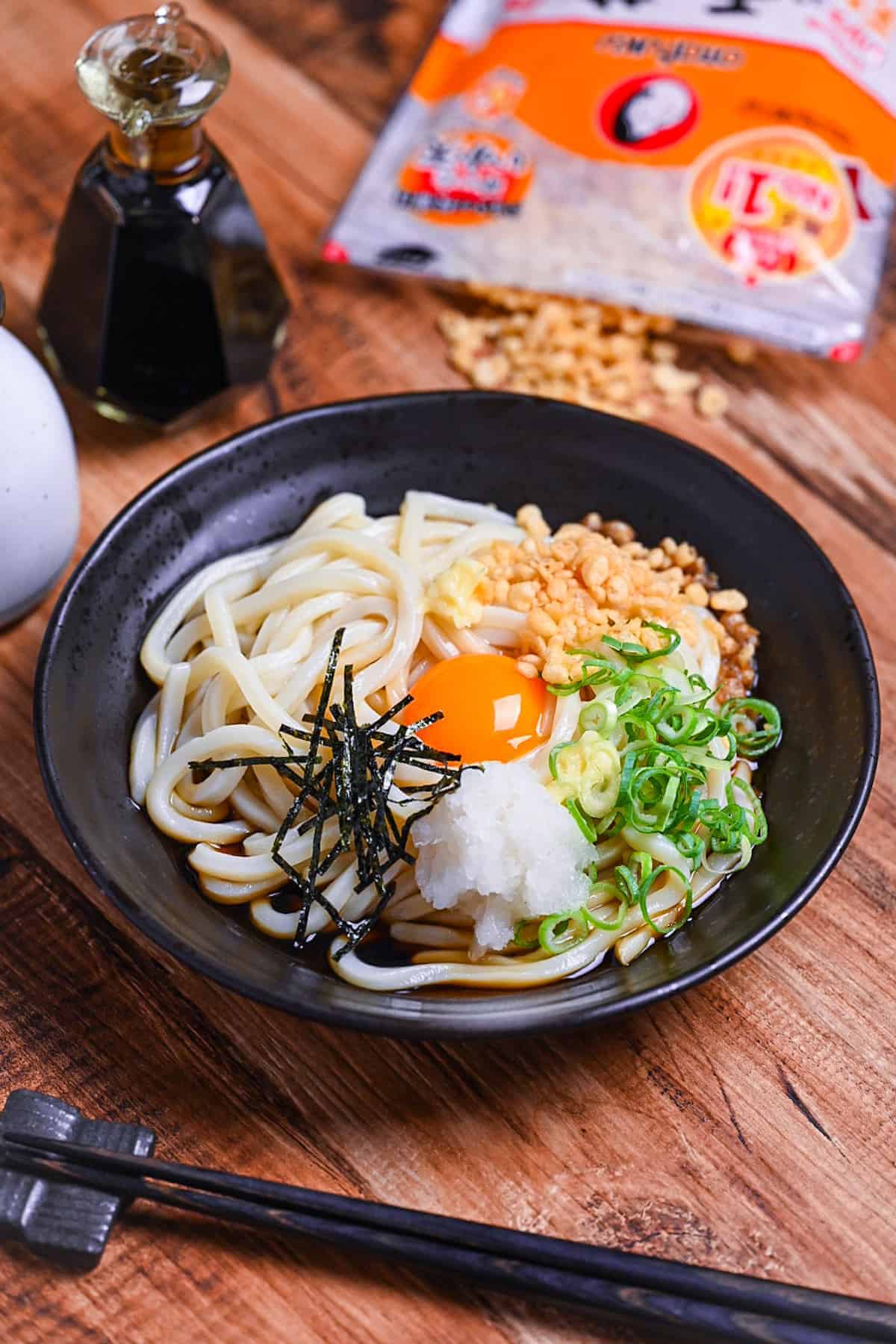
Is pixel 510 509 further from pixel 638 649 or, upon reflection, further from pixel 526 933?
pixel 526 933

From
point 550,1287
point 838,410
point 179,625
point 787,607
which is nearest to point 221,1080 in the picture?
point 550,1287

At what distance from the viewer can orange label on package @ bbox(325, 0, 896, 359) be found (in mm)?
3752

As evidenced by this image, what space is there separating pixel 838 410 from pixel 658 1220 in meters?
2.31

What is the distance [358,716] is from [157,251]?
4.31ft

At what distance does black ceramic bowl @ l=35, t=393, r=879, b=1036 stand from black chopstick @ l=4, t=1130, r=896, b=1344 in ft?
1.03

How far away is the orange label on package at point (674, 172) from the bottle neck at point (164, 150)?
773 mm

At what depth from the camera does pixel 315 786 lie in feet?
8.16

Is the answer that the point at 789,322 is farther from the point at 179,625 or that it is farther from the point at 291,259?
the point at 179,625

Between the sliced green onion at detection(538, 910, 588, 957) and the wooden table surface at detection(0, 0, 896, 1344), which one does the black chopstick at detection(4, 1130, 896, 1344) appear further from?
the sliced green onion at detection(538, 910, 588, 957)

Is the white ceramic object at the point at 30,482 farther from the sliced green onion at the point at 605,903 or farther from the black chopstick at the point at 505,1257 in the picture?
the sliced green onion at the point at 605,903

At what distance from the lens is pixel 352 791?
7.89 feet

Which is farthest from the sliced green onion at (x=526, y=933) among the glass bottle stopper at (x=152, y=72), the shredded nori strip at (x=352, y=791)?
the glass bottle stopper at (x=152, y=72)

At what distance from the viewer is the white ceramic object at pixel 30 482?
9.17 feet

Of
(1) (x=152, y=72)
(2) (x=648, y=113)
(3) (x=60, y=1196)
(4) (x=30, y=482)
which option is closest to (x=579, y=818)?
(3) (x=60, y=1196)
